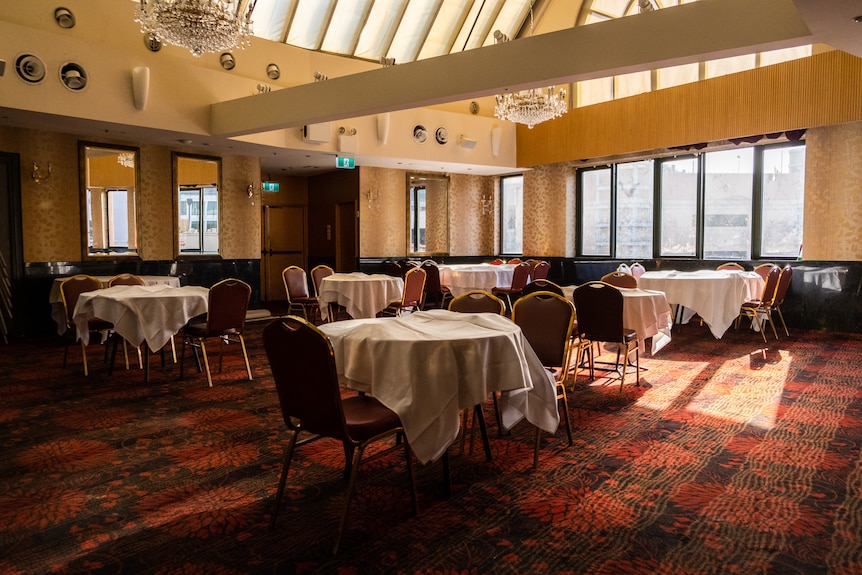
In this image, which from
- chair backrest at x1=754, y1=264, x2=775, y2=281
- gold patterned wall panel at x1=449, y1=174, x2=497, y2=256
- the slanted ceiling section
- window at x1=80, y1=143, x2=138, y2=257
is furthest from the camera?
gold patterned wall panel at x1=449, y1=174, x2=497, y2=256

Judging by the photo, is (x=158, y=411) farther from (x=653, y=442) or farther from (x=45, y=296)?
(x=45, y=296)

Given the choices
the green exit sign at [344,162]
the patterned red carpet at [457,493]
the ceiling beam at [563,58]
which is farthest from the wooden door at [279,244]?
the patterned red carpet at [457,493]

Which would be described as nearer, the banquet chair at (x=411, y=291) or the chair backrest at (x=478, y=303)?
the chair backrest at (x=478, y=303)

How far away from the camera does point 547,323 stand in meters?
3.91

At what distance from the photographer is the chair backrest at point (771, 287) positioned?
25.1 ft

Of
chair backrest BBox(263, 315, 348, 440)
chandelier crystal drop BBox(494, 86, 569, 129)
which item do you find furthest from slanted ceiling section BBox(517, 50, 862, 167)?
chair backrest BBox(263, 315, 348, 440)

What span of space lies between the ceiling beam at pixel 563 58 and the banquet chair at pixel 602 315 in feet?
7.07

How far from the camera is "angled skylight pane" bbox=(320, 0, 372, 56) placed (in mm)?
10992

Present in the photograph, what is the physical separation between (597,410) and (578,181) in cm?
888

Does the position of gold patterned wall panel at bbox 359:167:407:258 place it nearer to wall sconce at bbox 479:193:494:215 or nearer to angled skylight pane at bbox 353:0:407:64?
wall sconce at bbox 479:193:494:215

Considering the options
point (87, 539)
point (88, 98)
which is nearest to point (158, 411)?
point (87, 539)

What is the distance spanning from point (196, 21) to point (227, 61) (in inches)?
174

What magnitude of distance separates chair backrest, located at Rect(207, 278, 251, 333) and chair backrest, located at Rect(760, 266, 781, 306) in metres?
6.34

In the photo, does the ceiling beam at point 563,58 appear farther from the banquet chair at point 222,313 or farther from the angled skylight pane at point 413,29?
the angled skylight pane at point 413,29
